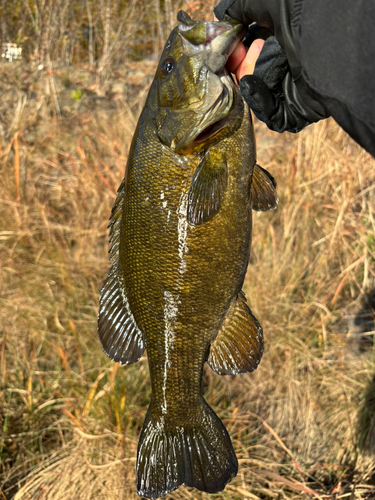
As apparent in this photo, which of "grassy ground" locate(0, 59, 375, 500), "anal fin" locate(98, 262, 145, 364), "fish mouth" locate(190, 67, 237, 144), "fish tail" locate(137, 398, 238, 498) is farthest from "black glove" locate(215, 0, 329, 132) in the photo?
"grassy ground" locate(0, 59, 375, 500)

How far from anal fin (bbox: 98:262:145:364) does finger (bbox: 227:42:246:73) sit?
3.04 ft

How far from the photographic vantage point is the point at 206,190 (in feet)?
5.42

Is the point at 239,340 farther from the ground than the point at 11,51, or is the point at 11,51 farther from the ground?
the point at 11,51

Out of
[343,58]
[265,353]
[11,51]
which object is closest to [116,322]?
[343,58]

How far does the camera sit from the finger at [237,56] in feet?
6.09

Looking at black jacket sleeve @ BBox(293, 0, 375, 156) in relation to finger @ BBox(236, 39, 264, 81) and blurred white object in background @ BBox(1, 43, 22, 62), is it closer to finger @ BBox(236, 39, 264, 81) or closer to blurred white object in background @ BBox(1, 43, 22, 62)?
finger @ BBox(236, 39, 264, 81)

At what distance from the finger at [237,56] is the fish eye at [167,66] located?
0.84ft

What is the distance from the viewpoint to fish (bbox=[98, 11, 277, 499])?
169cm

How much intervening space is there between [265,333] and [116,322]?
203cm

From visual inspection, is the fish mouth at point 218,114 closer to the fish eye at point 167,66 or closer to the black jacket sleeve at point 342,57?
the fish eye at point 167,66

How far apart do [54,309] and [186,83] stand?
2.76 metres

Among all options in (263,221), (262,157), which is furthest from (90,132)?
(263,221)

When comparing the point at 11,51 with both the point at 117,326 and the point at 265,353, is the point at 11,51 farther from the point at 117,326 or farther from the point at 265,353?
the point at 117,326

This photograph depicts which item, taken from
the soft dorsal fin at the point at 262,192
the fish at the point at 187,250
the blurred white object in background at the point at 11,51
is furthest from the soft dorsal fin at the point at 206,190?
the blurred white object in background at the point at 11,51
